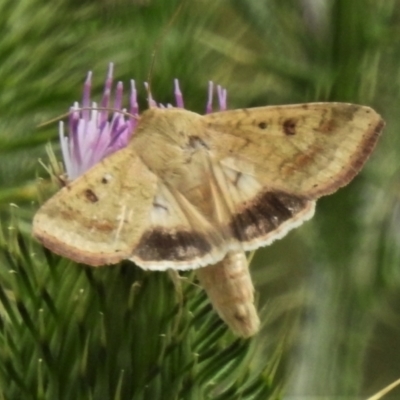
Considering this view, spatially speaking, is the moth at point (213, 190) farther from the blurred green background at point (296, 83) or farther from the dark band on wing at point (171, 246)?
the blurred green background at point (296, 83)

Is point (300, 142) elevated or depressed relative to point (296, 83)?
elevated

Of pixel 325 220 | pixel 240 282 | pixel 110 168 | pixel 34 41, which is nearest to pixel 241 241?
pixel 240 282

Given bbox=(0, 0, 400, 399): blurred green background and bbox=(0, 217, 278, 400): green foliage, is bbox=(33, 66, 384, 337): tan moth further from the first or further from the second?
bbox=(0, 0, 400, 399): blurred green background

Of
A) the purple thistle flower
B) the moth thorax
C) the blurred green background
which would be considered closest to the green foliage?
the moth thorax

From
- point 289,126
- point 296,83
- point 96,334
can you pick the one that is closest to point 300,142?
point 289,126

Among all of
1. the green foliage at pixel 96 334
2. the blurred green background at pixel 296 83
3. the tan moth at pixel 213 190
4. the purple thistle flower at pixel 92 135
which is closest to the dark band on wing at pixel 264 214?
the tan moth at pixel 213 190

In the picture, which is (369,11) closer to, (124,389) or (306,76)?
(306,76)

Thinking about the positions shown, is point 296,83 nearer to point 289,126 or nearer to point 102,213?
point 289,126
